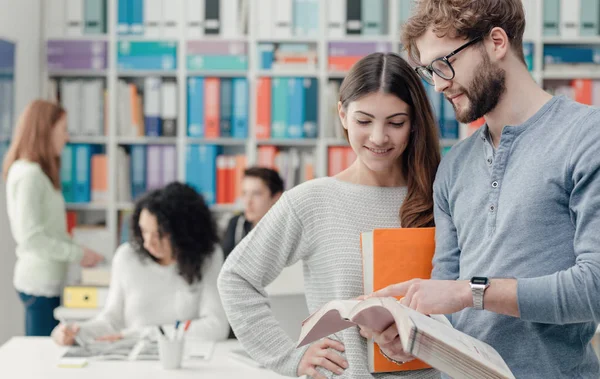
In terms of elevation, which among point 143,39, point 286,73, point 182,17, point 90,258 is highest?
point 182,17

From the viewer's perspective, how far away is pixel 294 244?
157 centimetres

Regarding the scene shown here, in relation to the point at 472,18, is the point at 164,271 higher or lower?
lower

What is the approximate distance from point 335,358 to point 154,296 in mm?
1515

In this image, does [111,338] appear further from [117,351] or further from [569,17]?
[569,17]

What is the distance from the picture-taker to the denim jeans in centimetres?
361

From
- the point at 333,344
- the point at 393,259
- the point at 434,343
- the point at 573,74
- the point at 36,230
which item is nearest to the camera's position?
the point at 434,343

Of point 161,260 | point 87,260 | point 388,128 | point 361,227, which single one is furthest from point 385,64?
point 87,260

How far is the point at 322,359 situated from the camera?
5.02ft

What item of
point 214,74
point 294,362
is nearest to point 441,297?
point 294,362

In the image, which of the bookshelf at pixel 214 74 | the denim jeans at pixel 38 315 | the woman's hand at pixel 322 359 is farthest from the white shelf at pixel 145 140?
the woman's hand at pixel 322 359

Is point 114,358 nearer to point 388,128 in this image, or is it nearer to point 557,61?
point 388,128

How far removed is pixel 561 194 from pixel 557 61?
3.21 metres

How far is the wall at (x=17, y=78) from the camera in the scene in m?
3.92

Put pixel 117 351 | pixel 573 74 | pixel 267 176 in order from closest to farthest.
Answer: pixel 117 351, pixel 267 176, pixel 573 74
